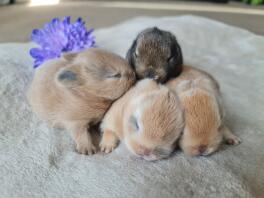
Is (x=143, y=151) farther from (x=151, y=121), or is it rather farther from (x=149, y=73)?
(x=149, y=73)

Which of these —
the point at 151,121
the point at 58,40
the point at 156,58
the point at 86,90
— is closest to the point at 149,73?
the point at 156,58

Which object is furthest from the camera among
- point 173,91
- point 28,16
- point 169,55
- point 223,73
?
point 28,16

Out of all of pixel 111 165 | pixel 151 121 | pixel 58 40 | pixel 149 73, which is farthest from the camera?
pixel 58 40

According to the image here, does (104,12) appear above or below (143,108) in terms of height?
below

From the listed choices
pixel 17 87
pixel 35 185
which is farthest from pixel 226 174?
pixel 17 87

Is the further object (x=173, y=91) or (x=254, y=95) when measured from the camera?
(x=254, y=95)

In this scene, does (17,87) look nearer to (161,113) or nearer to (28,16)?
(161,113)
